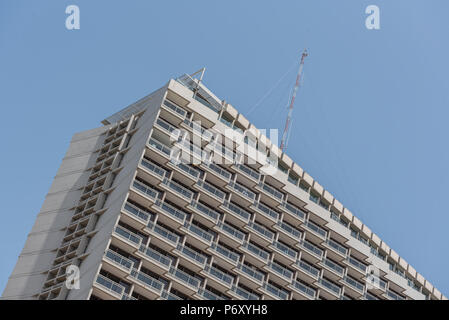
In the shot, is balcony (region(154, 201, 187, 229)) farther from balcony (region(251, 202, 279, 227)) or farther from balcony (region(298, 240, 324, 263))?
balcony (region(298, 240, 324, 263))

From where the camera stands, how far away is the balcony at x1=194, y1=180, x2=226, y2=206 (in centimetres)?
8140

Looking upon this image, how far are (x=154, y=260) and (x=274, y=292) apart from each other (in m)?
17.9

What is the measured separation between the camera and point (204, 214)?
79.8m

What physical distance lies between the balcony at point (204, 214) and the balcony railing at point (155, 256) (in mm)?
7924

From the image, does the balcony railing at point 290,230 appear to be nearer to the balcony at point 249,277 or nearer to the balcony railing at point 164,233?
the balcony at point 249,277

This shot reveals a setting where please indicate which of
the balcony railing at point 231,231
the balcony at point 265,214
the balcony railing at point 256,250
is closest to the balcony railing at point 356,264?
the balcony at point 265,214

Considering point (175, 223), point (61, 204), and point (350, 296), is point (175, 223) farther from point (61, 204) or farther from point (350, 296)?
point (350, 296)

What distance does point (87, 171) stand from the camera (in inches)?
3413

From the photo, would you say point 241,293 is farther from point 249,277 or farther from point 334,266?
point 334,266

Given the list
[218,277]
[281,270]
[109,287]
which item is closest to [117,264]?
[109,287]

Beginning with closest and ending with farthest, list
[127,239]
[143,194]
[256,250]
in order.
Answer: [127,239], [143,194], [256,250]

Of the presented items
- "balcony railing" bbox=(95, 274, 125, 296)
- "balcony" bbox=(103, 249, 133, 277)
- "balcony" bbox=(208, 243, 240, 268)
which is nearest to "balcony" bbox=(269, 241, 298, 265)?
"balcony" bbox=(208, 243, 240, 268)

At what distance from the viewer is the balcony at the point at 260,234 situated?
277ft
